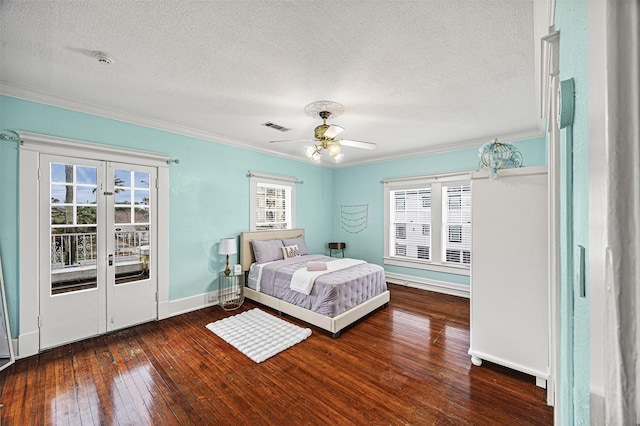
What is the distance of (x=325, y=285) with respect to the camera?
11.1 feet

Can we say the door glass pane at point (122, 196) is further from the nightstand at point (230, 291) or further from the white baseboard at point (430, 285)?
the white baseboard at point (430, 285)

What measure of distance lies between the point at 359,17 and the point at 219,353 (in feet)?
10.5

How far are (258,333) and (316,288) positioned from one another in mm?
864

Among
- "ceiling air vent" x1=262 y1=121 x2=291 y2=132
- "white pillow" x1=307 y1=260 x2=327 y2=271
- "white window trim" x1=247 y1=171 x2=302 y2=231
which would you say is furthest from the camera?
"white window trim" x1=247 y1=171 x2=302 y2=231

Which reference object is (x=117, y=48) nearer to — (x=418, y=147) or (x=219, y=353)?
(x=219, y=353)

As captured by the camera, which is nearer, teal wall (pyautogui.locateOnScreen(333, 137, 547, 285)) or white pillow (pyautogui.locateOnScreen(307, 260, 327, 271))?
white pillow (pyautogui.locateOnScreen(307, 260, 327, 271))

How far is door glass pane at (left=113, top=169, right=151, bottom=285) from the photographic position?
3.36 metres

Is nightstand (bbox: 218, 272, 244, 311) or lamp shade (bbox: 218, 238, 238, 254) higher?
lamp shade (bbox: 218, 238, 238, 254)

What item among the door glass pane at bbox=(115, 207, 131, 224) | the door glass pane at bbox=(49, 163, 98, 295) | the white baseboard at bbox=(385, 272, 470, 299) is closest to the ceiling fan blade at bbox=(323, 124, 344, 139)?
the door glass pane at bbox=(115, 207, 131, 224)

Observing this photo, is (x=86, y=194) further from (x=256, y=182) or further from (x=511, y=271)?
(x=511, y=271)

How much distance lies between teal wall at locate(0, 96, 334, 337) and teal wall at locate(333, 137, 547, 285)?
1.27m

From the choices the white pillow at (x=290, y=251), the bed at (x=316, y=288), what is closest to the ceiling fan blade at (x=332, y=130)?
the bed at (x=316, y=288)

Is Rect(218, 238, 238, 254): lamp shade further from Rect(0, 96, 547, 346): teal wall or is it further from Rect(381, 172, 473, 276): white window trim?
Rect(381, 172, 473, 276): white window trim

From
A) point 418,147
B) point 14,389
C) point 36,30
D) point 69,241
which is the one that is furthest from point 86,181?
point 418,147
